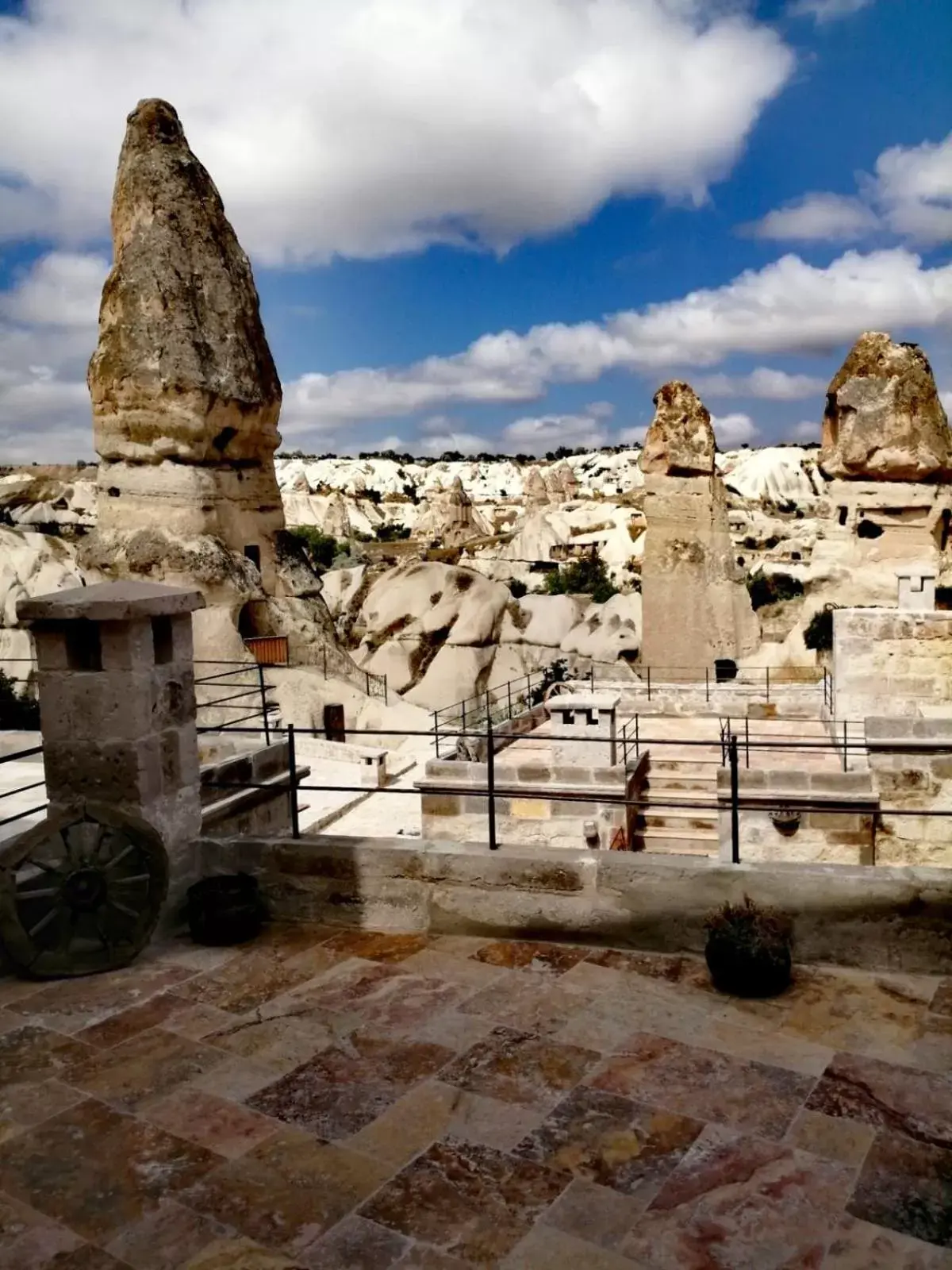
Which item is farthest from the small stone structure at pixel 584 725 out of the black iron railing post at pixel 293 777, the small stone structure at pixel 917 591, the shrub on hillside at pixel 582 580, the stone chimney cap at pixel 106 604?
the shrub on hillside at pixel 582 580

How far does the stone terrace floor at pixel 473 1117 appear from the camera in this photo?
8.41 ft

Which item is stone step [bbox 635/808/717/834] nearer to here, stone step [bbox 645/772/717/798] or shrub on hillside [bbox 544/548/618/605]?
stone step [bbox 645/772/717/798]

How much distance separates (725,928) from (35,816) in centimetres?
607

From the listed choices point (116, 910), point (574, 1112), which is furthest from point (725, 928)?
point (116, 910)

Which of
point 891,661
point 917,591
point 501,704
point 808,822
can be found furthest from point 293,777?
point 501,704

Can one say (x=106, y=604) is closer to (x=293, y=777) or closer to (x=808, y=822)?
(x=293, y=777)

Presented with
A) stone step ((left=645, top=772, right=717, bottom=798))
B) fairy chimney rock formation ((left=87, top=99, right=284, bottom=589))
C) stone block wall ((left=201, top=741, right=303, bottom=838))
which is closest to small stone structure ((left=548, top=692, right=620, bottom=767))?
stone step ((left=645, top=772, right=717, bottom=798))

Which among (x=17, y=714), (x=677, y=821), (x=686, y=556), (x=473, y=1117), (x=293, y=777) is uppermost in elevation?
(x=686, y=556)

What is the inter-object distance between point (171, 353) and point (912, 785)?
20.5 metres

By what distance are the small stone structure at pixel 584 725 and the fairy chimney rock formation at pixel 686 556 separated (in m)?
9.64

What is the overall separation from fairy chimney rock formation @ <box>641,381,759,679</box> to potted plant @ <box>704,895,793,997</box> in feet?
60.8

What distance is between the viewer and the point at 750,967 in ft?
12.7

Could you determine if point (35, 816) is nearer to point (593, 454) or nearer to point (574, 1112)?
point (574, 1112)

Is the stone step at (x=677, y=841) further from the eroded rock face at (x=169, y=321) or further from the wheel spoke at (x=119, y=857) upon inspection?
the eroded rock face at (x=169, y=321)
